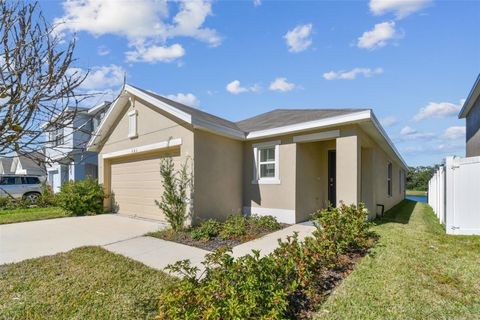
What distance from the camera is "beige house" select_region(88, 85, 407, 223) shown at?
7.90 m

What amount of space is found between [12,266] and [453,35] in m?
11.9

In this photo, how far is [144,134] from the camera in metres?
10.1

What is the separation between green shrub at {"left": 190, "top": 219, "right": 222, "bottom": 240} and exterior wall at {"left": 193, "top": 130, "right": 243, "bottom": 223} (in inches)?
30.5

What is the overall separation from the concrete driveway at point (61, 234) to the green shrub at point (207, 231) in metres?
1.73

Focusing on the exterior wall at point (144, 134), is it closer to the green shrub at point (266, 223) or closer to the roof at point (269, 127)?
the roof at point (269, 127)

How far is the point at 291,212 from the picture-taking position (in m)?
8.73

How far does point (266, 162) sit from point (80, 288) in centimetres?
682

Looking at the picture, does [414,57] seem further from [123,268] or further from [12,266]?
[12,266]

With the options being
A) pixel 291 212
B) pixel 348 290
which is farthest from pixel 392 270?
pixel 291 212

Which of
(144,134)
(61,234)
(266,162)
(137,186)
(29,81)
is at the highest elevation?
(144,134)

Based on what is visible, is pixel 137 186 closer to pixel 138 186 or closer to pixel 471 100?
pixel 138 186

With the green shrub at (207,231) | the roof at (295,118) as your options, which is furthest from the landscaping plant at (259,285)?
the roof at (295,118)

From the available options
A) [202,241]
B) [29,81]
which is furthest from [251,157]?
[29,81]

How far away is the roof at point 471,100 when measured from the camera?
1082 centimetres
